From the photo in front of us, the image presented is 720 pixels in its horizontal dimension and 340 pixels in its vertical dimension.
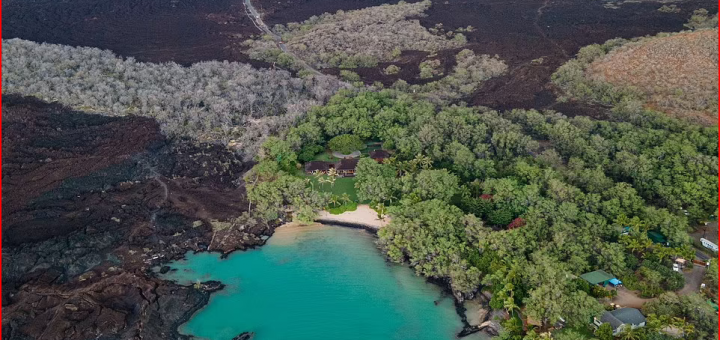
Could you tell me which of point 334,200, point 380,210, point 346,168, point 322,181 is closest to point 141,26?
point 346,168

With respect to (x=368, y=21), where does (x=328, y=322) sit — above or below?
below

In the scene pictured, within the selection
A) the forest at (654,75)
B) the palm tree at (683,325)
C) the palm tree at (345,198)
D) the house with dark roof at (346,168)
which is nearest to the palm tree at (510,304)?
the palm tree at (683,325)

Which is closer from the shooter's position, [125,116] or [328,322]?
[328,322]

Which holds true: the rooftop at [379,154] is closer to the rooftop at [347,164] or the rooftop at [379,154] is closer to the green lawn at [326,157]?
the rooftop at [347,164]

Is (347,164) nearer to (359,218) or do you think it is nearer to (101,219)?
(359,218)

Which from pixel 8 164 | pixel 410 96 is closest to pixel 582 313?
pixel 410 96

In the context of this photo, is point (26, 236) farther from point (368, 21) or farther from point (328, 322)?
point (368, 21)

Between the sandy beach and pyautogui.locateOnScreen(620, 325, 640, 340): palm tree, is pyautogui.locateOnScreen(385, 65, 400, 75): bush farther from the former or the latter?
pyautogui.locateOnScreen(620, 325, 640, 340): palm tree
